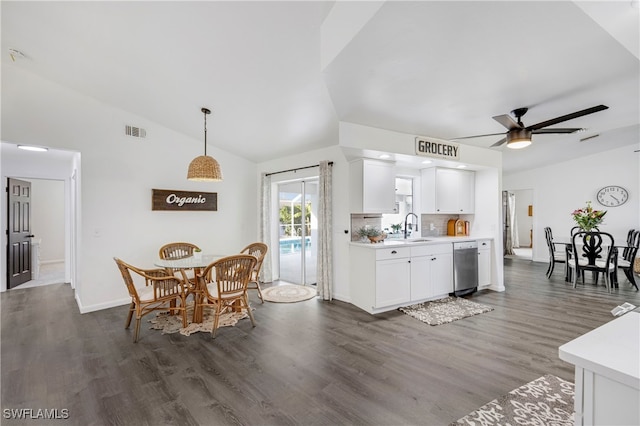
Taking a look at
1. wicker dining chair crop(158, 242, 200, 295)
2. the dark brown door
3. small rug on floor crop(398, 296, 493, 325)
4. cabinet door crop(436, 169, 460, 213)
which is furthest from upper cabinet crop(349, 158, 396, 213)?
the dark brown door

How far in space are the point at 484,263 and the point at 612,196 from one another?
16.3 feet

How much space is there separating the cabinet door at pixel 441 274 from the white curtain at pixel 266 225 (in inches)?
125

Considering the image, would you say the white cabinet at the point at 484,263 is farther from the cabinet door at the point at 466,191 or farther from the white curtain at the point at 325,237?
the white curtain at the point at 325,237

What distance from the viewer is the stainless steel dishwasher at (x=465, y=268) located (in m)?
4.80

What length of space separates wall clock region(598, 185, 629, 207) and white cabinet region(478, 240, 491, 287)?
4.67m

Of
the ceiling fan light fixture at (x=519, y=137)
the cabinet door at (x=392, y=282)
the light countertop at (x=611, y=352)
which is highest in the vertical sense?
the ceiling fan light fixture at (x=519, y=137)

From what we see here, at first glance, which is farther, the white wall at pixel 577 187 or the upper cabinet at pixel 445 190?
the white wall at pixel 577 187

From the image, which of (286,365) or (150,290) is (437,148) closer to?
(286,365)

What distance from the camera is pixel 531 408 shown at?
207 centimetres

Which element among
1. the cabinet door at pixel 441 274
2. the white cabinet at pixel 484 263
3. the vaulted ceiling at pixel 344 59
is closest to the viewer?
the vaulted ceiling at pixel 344 59

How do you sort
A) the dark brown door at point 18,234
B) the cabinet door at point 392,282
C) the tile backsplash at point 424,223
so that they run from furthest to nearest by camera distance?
the dark brown door at point 18,234
the tile backsplash at point 424,223
the cabinet door at point 392,282

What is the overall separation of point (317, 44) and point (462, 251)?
→ 4.04 meters

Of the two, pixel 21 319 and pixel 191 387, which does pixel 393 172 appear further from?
pixel 21 319

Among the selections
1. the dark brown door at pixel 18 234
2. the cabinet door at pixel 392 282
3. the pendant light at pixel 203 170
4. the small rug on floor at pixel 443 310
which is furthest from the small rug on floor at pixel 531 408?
the dark brown door at pixel 18 234
